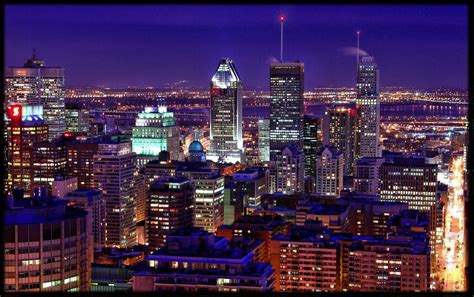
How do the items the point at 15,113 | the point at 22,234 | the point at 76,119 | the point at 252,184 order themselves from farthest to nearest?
1. the point at 76,119
2. the point at 15,113
3. the point at 252,184
4. the point at 22,234

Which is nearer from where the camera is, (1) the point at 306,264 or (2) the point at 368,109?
(1) the point at 306,264

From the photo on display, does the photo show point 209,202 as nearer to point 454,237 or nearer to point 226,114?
point 454,237

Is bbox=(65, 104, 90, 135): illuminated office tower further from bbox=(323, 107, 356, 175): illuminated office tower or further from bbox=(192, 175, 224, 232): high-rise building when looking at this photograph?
bbox=(192, 175, 224, 232): high-rise building

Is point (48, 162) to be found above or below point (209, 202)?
above

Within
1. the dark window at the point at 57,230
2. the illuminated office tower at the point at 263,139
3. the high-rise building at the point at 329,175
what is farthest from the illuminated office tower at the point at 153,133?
the dark window at the point at 57,230

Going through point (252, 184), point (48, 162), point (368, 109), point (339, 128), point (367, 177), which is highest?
point (368, 109)

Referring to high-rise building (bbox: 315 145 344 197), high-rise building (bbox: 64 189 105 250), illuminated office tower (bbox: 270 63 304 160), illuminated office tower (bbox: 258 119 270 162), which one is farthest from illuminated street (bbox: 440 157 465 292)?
illuminated office tower (bbox: 258 119 270 162)

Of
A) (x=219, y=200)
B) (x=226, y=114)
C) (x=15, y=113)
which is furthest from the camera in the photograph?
(x=226, y=114)

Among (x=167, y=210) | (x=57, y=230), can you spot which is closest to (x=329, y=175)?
(x=167, y=210)
